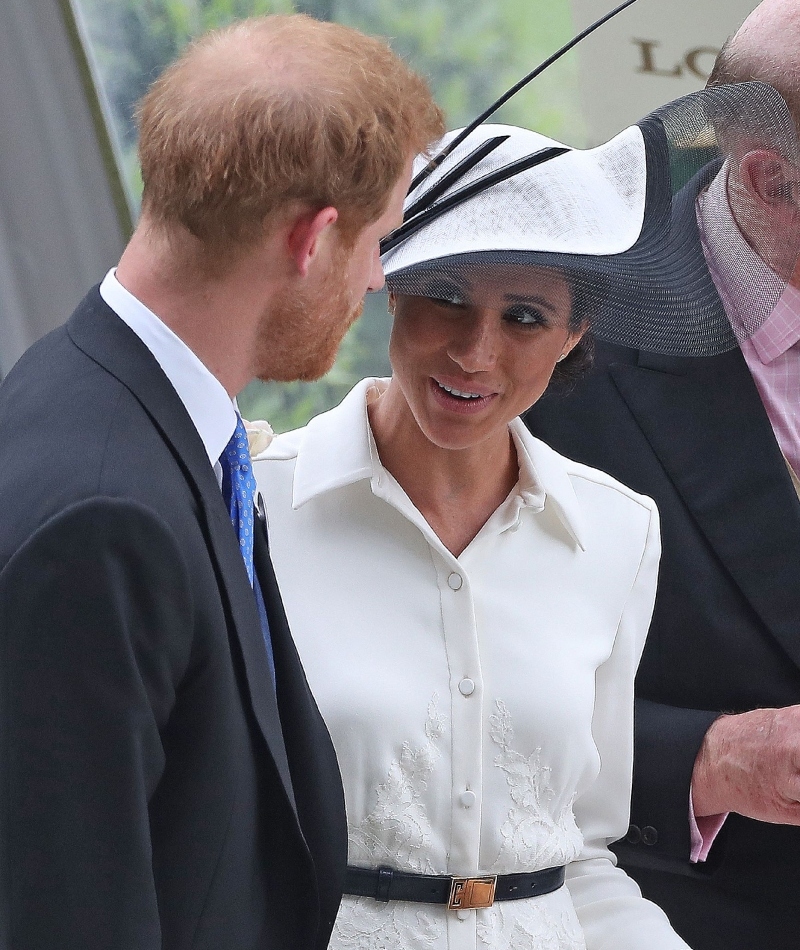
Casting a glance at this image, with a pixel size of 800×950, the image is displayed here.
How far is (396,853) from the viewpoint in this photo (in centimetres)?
140

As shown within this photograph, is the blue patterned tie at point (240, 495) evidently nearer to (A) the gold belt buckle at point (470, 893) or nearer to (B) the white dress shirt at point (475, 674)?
(B) the white dress shirt at point (475, 674)

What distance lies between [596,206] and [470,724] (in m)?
0.62

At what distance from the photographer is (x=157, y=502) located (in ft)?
2.98

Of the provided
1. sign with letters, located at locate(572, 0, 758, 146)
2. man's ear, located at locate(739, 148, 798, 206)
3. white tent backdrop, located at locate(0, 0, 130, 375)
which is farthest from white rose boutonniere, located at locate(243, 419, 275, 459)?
sign with letters, located at locate(572, 0, 758, 146)

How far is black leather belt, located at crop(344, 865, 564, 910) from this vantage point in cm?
139

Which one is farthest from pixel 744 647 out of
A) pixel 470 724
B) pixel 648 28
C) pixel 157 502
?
pixel 648 28

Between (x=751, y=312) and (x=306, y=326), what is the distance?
79 cm

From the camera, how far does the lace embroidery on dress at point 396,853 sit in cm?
138

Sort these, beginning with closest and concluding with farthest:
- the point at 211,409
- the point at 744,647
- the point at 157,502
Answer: the point at 157,502 → the point at 211,409 → the point at 744,647

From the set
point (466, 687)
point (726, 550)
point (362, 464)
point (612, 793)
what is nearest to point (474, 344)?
point (362, 464)

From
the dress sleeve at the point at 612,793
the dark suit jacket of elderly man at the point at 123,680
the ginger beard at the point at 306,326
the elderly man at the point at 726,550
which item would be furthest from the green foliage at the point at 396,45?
the dark suit jacket of elderly man at the point at 123,680

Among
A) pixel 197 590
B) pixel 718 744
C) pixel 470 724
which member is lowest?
pixel 718 744

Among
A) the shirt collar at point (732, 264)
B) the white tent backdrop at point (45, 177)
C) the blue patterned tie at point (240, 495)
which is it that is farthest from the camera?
the white tent backdrop at point (45, 177)

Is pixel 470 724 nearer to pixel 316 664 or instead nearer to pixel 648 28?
pixel 316 664
